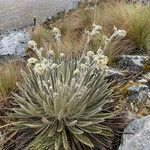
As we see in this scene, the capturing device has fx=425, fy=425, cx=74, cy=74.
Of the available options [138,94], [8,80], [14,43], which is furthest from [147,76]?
[14,43]

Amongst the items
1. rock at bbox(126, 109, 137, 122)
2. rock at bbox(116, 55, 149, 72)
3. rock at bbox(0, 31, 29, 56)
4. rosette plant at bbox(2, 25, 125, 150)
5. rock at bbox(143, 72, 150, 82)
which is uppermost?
rosette plant at bbox(2, 25, 125, 150)

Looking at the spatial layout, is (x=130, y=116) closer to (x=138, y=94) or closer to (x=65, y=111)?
(x=138, y=94)

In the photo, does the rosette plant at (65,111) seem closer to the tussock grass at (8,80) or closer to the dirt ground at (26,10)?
the tussock grass at (8,80)

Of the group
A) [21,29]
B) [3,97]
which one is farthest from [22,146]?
[21,29]

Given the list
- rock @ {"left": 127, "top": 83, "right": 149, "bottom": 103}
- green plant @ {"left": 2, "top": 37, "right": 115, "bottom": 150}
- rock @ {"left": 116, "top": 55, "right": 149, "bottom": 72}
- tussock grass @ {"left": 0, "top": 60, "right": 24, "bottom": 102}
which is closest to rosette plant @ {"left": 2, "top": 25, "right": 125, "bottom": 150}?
green plant @ {"left": 2, "top": 37, "right": 115, "bottom": 150}

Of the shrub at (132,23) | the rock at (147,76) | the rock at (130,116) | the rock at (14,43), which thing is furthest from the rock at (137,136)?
the rock at (14,43)

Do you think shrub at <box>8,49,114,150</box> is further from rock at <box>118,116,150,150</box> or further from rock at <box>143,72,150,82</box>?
rock at <box>143,72,150,82</box>
